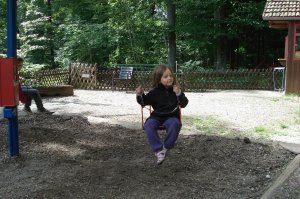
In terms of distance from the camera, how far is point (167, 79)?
5.51 m

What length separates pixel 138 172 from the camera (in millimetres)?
5188

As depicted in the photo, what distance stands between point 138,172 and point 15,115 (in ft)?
5.88

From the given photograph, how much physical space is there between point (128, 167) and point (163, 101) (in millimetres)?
926

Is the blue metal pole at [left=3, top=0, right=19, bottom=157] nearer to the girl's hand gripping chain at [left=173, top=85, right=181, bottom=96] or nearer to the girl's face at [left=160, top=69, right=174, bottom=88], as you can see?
the girl's face at [left=160, top=69, right=174, bottom=88]

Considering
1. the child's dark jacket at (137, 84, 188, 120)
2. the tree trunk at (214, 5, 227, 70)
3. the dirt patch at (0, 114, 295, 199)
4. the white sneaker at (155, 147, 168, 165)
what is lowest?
the dirt patch at (0, 114, 295, 199)

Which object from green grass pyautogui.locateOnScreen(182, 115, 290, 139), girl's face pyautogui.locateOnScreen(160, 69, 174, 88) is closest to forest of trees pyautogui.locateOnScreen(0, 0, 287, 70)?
green grass pyautogui.locateOnScreen(182, 115, 290, 139)

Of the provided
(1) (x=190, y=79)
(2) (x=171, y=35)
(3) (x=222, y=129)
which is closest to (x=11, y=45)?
(3) (x=222, y=129)

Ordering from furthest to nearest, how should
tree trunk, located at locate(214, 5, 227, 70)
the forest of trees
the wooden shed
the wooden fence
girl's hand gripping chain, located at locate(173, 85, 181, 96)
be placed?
1. tree trunk, located at locate(214, 5, 227, 70)
2. the forest of trees
3. the wooden fence
4. the wooden shed
5. girl's hand gripping chain, located at locate(173, 85, 181, 96)

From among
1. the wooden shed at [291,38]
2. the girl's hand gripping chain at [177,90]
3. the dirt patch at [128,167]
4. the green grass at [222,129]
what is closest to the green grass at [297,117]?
Result: the green grass at [222,129]

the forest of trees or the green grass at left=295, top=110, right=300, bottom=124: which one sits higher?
the forest of trees

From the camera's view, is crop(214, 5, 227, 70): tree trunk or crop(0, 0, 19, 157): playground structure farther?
crop(214, 5, 227, 70): tree trunk

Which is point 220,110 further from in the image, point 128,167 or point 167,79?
point 128,167

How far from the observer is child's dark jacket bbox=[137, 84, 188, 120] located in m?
5.47

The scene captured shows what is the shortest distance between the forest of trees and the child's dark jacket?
54.3ft
